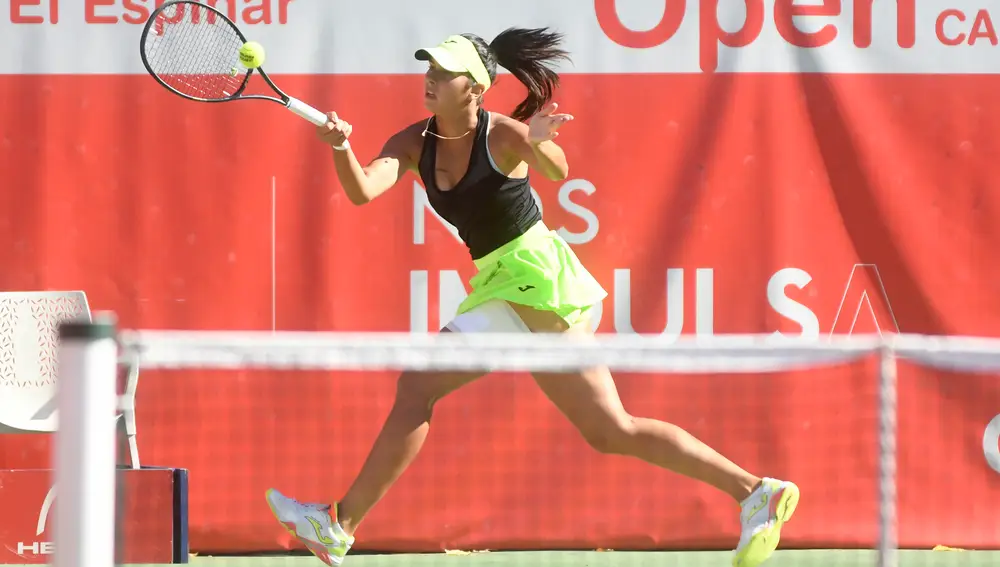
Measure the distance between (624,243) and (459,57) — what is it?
1.14 m

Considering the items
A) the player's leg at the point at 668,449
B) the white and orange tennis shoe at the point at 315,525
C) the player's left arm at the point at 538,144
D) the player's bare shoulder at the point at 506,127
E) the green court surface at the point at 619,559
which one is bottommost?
the green court surface at the point at 619,559

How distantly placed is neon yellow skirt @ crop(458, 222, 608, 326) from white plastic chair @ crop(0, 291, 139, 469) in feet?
4.17

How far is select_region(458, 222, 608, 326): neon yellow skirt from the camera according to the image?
3.53 m

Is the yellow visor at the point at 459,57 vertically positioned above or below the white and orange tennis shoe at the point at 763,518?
above

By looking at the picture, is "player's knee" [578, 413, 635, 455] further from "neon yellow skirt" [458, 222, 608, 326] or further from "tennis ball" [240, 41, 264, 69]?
"tennis ball" [240, 41, 264, 69]

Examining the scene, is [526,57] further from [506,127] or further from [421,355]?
[421,355]

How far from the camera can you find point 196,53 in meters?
4.10

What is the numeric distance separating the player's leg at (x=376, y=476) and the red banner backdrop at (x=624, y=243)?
99cm


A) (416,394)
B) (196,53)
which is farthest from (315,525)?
(196,53)

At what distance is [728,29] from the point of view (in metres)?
4.52

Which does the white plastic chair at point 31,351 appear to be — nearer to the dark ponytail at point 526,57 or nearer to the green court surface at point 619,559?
the green court surface at point 619,559

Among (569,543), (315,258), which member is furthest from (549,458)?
(315,258)

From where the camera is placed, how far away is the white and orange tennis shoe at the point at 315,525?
3.31m

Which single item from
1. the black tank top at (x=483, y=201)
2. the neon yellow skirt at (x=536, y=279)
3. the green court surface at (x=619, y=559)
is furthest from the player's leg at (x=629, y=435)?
the green court surface at (x=619, y=559)
